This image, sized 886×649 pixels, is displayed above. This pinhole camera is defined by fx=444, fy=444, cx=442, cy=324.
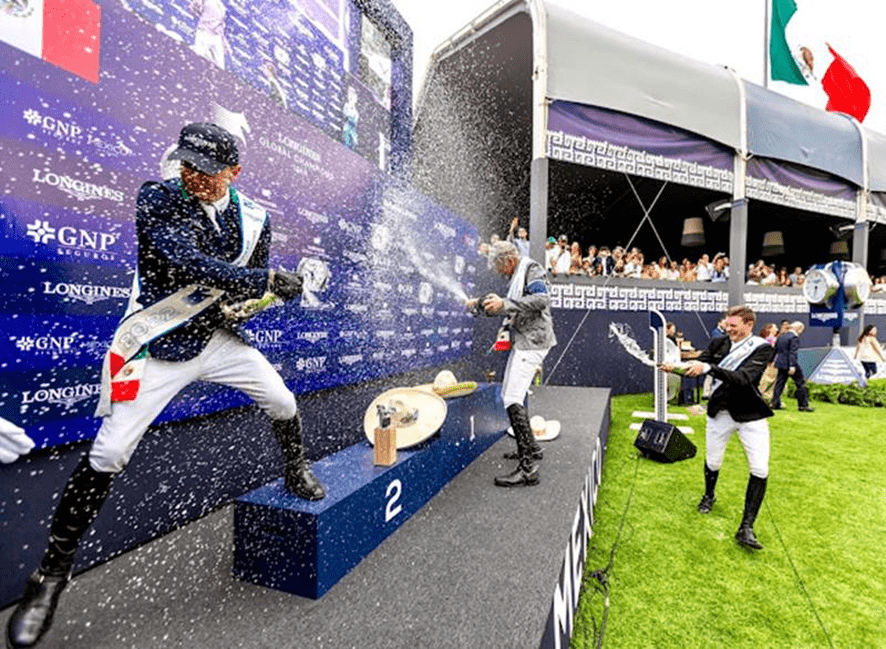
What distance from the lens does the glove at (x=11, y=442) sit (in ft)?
4.50

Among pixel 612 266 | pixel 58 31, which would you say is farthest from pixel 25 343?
pixel 612 266

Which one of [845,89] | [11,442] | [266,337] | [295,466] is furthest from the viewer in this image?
[845,89]

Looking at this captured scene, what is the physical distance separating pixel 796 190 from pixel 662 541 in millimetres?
11732

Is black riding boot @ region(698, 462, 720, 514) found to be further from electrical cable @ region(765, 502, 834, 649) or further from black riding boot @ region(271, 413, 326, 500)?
black riding boot @ region(271, 413, 326, 500)

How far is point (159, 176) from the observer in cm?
228

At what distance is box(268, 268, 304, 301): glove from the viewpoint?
1.86 meters

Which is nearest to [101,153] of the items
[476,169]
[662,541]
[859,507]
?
[662,541]

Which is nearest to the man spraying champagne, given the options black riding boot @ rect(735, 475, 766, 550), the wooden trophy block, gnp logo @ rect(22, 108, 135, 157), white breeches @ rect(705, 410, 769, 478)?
gnp logo @ rect(22, 108, 135, 157)

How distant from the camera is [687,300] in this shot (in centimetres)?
1033

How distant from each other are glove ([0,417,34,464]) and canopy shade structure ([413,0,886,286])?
7.89m

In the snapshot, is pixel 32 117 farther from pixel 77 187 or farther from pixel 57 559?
pixel 57 559

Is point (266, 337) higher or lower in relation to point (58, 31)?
lower

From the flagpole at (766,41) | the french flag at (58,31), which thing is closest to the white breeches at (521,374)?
the french flag at (58,31)

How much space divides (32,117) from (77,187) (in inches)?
11.4
